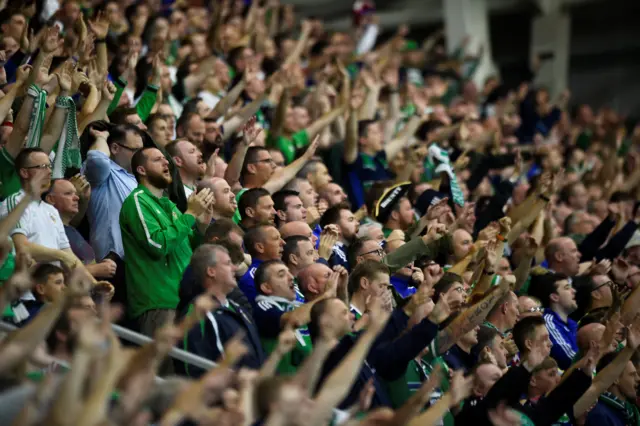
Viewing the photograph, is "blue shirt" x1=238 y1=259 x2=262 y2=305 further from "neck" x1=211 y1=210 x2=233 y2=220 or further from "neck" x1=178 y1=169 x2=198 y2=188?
"neck" x1=178 y1=169 x2=198 y2=188

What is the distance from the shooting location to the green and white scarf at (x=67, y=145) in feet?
22.0

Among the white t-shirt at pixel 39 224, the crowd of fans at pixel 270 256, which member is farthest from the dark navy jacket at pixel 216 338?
the white t-shirt at pixel 39 224

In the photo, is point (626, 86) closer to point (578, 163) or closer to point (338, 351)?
point (578, 163)

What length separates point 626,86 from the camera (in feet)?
61.6

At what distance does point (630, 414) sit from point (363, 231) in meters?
1.95

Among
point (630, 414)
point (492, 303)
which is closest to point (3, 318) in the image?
point (492, 303)

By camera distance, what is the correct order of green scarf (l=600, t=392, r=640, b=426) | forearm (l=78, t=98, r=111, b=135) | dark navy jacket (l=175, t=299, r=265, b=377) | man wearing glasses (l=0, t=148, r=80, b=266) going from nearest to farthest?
dark navy jacket (l=175, t=299, r=265, b=377) < man wearing glasses (l=0, t=148, r=80, b=266) < green scarf (l=600, t=392, r=640, b=426) < forearm (l=78, t=98, r=111, b=135)

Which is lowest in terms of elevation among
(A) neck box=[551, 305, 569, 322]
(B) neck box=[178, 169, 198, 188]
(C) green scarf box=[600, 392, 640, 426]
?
(C) green scarf box=[600, 392, 640, 426]

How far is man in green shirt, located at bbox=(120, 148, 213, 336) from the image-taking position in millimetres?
→ 5871

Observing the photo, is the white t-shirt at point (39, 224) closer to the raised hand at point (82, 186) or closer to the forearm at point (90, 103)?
the raised hand at point (82, 186)

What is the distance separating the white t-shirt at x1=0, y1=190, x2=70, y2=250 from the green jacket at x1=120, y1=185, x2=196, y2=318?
0.32 m

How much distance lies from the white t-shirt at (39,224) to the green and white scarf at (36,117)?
66cm

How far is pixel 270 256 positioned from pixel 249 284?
0.23m

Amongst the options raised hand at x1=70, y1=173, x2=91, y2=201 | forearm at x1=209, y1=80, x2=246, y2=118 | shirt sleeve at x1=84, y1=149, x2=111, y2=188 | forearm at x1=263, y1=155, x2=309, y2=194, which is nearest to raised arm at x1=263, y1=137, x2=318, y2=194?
forearm at x1=263, y1=155, x2=309, y2=194
